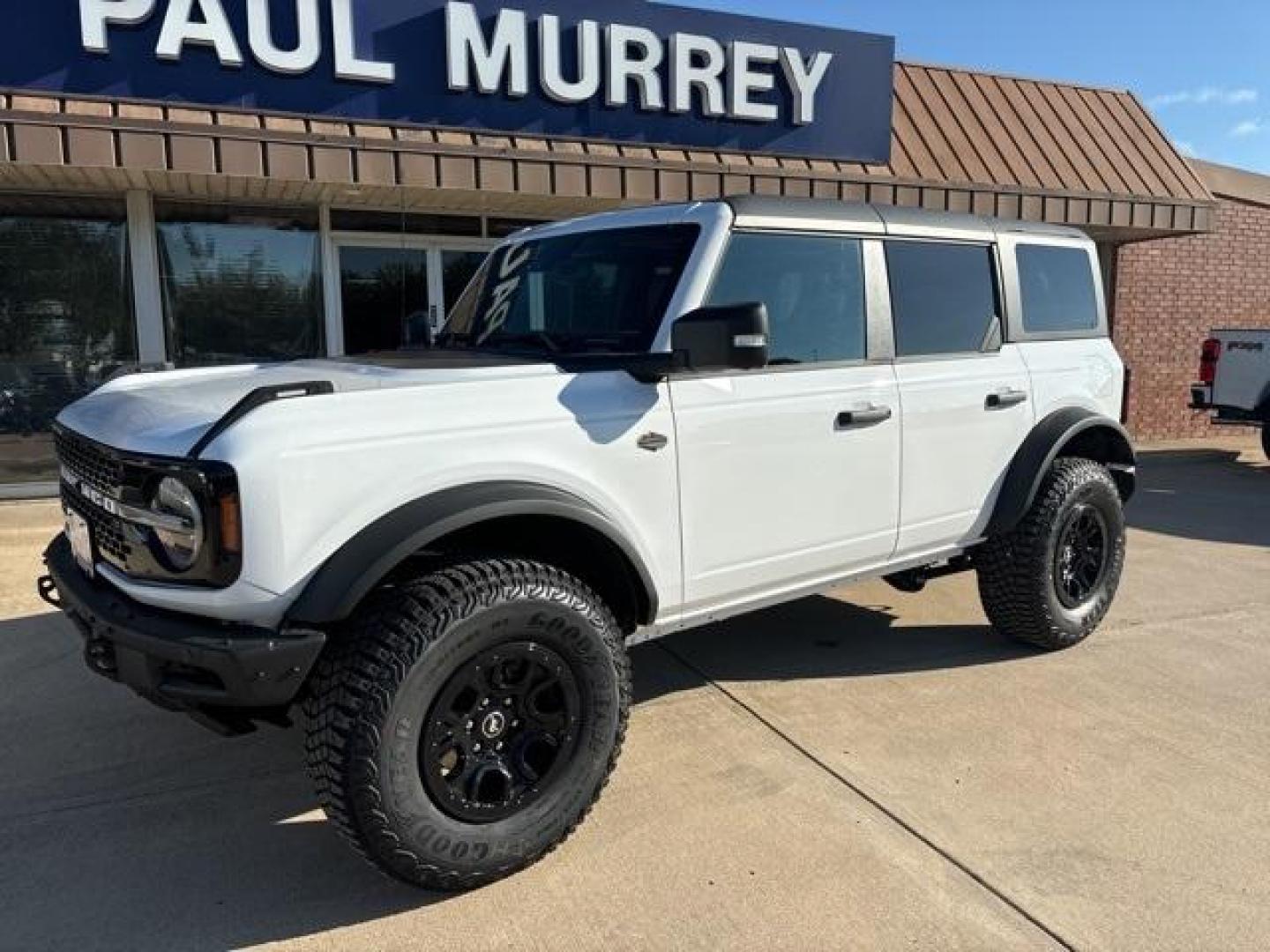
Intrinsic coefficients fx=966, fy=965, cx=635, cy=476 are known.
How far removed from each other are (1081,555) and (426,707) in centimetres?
352

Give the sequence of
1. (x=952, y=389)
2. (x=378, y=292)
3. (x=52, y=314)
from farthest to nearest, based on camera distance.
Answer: (x=378, y=292) < (x=52, y=314) < (x=952, y=389)

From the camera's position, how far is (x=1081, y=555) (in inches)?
186

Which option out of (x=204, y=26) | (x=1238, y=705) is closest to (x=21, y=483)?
(x=204, y=26)

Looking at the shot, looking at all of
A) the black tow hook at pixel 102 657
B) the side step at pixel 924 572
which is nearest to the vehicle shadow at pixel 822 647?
the side step at pixel 924 572

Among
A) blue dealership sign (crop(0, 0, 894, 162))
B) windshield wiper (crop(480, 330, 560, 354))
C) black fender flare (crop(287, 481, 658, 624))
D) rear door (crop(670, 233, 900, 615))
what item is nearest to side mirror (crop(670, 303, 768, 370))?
rear door (crop(670, 233, 900, 615))

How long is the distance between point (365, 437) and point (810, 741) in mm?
2056

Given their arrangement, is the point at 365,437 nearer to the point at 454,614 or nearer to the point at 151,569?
the point at 454,614

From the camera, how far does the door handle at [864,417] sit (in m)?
3.61

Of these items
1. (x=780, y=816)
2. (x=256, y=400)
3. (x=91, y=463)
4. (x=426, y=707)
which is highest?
(x=256, y=400)

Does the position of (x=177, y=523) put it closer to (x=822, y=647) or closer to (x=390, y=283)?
(x=822, y=647)

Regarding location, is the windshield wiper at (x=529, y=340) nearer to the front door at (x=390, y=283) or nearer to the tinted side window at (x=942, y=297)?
the tinted side window at (x=942, y=297)

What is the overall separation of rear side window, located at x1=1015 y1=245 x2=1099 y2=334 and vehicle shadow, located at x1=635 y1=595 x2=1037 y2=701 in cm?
155

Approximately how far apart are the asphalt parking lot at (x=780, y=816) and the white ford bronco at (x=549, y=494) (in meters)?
0.31

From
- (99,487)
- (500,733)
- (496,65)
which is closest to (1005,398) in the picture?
(500,733)
